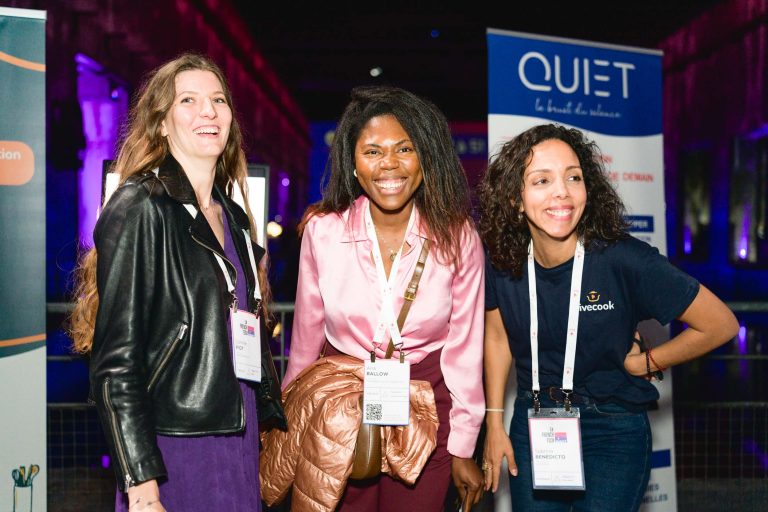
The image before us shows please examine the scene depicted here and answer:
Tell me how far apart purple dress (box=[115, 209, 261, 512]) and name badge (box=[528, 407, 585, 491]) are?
34.8 inches

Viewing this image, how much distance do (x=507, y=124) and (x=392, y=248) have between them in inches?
60.0

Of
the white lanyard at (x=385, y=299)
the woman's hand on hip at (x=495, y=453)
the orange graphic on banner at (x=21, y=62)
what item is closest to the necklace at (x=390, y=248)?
the white lanyard at (x=385, y=299)

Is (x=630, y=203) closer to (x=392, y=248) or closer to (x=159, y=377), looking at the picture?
(x=392, y=248)

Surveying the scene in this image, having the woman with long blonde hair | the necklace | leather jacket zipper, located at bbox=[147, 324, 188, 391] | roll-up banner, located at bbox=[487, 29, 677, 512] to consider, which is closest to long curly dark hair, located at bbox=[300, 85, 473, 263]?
the necklace

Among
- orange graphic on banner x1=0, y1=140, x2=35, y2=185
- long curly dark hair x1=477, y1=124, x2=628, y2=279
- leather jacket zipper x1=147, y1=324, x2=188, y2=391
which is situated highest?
orange graphic on banner x1=0, y1=140, x2=35, y2=185

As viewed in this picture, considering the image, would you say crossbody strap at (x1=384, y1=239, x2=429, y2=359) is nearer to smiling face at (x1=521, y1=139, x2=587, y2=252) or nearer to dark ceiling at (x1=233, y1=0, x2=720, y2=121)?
smiling face at (x1=521, y1=139, x2=587, y2=252)

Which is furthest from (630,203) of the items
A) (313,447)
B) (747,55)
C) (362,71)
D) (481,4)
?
(362,71)

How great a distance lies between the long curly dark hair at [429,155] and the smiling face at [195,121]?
50 centimetres

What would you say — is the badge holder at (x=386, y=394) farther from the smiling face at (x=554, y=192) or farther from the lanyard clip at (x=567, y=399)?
the smiling face at (x=554, y=192)

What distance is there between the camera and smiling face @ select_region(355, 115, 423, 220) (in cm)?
222

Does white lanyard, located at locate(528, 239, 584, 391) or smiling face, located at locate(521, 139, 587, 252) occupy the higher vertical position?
smiling face, located at locate(521, 139, 587, 252)

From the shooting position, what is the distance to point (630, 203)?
3820 millimetres

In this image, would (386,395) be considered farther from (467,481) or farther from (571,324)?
(571,324)

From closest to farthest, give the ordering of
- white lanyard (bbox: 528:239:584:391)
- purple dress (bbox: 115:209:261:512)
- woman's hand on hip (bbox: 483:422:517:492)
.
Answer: purple dress (bbox: 115:209:261:512)
white lanyard (bbox: 528:239:584:391)
woman's hand on hip (bbox: 483:422:517:492)
